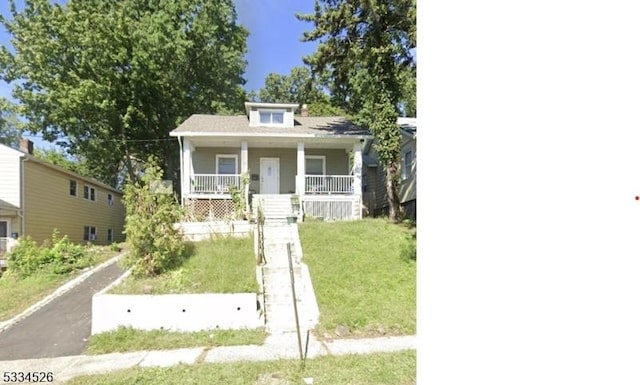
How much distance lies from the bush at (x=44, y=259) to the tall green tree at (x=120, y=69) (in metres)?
10.7

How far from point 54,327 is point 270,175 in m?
9.70

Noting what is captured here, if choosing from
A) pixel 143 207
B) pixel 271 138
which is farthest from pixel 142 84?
pixel 143 207

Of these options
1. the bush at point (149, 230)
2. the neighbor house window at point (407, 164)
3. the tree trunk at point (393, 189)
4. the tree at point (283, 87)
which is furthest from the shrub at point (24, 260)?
the tree at point (283, 87)

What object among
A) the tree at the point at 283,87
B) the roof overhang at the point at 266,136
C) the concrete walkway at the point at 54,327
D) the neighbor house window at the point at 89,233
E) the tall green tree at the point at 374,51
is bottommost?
the concrete walkway at the point at 54,327

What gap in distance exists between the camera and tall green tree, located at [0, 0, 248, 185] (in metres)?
19.6

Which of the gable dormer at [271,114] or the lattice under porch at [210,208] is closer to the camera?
→ the lattice under porch at [210,208]

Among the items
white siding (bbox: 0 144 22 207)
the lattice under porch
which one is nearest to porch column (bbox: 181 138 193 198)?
the lattice under porch

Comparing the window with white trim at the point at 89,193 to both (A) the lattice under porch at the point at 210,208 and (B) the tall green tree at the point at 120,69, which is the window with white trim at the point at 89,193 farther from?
(A) the lattice under porch at the point at 210,208

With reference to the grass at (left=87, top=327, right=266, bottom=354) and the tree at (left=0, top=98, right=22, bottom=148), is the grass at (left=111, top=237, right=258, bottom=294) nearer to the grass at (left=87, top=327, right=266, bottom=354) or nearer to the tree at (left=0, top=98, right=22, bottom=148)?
the grass at (left=87, top=327, right=266, bottom=354)

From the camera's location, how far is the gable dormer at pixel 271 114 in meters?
15.6

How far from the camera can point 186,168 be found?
1364cm

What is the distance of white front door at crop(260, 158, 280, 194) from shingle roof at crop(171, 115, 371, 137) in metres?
1.48
